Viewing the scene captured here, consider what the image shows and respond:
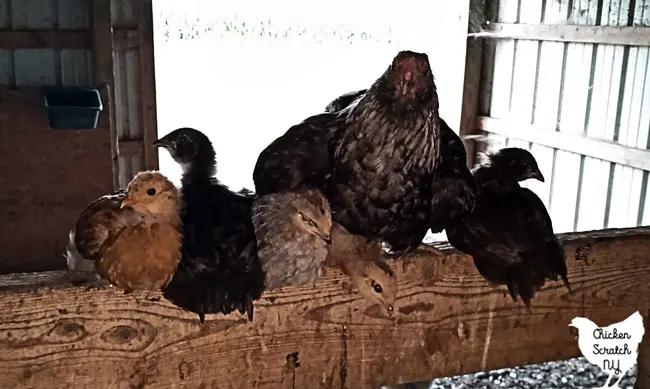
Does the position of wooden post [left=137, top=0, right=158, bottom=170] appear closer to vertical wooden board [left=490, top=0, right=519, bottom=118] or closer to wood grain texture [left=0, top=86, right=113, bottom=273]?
wood grain texture [left=0, top=86, right=113, bottom=273]

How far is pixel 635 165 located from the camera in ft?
11.8

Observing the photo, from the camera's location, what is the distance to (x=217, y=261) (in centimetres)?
99

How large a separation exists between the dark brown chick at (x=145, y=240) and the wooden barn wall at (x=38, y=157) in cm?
293

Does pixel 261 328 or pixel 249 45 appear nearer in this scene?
pixel 261 328

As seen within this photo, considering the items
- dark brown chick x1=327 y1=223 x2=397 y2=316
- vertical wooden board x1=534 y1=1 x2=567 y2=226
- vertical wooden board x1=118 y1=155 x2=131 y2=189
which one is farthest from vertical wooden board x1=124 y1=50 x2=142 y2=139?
dark brown chick x1=327 y1=223 x2=397 y2=316

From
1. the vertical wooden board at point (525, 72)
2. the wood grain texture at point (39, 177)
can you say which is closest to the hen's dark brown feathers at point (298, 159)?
the wood grain texture at point (39, 177)

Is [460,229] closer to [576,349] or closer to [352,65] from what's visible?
[576,349]

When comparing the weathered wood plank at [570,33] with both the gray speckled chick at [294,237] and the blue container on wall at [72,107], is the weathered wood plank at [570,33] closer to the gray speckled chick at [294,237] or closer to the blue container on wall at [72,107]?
the blue container on wall at [72,107]

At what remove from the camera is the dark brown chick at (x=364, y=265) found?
1039 mm

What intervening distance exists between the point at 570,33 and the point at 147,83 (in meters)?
2.56

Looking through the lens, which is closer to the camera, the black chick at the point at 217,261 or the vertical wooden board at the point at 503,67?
the black chick at the point at 217,261

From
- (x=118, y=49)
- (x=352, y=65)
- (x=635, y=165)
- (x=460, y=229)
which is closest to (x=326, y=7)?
(x=352, y=65)

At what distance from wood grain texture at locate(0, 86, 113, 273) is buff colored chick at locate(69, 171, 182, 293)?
2.83 metres

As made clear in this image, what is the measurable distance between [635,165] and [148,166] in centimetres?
284
